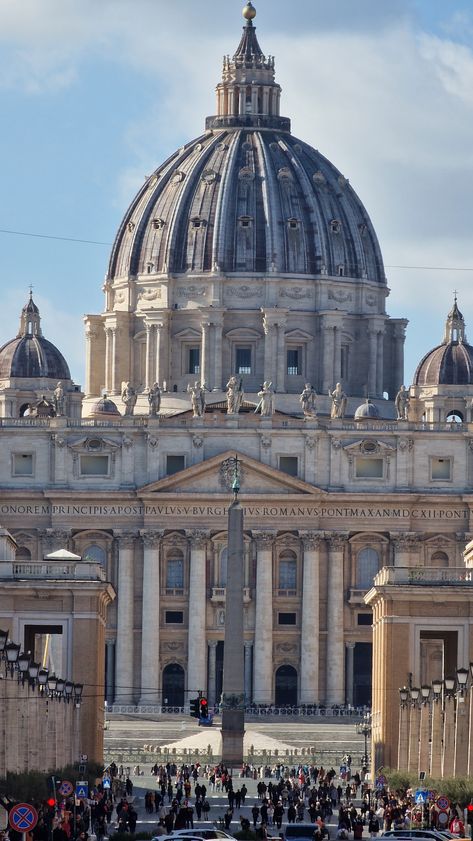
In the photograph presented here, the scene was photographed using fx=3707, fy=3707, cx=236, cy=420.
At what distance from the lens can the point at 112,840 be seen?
313 feet

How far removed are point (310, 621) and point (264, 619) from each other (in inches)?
91.0

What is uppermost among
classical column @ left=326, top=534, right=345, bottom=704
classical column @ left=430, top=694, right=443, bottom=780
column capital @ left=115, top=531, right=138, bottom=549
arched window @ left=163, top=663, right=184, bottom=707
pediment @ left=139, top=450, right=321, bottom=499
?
pediment @ left=139, top=450, right=321, bottom=499

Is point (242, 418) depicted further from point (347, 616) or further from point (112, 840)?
point (112, 840)

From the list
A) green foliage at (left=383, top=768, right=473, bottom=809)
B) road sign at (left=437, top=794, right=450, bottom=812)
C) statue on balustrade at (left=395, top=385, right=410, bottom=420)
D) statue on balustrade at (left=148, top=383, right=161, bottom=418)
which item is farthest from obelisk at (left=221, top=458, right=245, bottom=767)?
statue on balustrade at (left=148, top=383, right=161, bottom=418)

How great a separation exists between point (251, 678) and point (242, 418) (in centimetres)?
1320

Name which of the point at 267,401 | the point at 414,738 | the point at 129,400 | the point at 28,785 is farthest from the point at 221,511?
the point at 28,785

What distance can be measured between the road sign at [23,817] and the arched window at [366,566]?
106757 millimetres

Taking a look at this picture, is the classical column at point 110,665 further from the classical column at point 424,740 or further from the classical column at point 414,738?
the classical column at point 424,740

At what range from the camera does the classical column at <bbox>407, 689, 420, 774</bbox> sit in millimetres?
Answer: 123812

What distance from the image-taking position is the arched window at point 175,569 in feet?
607

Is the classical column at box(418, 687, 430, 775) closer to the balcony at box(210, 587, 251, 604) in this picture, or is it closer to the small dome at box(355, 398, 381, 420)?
the balcony at box(210, 587, 251, 604)

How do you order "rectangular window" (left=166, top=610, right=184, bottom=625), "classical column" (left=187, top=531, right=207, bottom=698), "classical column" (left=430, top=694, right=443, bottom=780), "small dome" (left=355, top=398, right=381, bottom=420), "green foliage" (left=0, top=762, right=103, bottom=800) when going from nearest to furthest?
"green foliage" (left=0, top=762, right=103, bottom=800), "classical column" (left=430, top=694, right=443, bottom=780), "classical column" (left=187, top=531, right=207, bottom=698), "rectangular window" (left=166, top=610, right=184, bottom=625), "small dome" (left=355, top=398, right=381, bottom=420)

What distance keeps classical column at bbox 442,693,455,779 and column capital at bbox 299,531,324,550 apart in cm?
6934

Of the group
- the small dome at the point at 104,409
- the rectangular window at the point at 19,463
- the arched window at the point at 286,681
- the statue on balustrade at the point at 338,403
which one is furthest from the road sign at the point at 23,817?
the small dome at the point at 104,409
